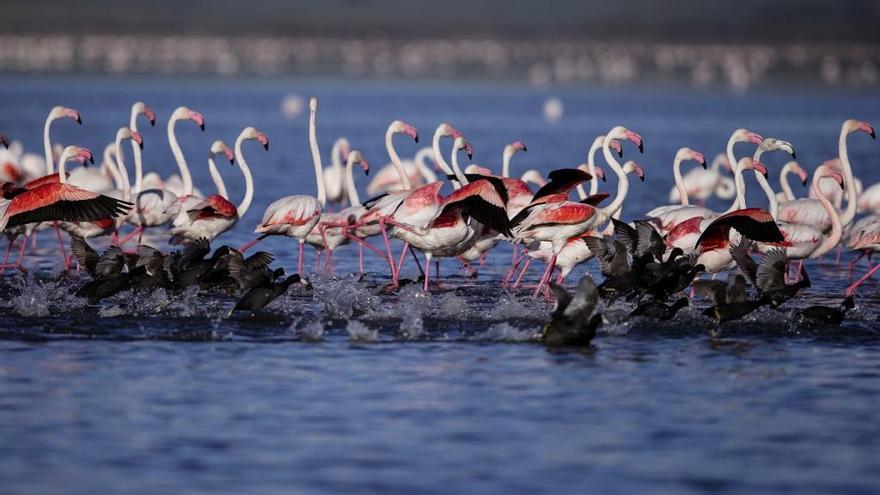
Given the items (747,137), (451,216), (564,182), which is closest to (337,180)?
(747,137)

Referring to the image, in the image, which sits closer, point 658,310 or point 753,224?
point 658,310

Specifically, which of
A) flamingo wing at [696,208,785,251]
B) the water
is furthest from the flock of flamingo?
the water

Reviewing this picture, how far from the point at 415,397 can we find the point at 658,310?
275 cm

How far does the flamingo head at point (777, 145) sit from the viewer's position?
42.1 ft

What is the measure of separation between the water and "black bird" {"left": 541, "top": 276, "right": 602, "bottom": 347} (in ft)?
0.47

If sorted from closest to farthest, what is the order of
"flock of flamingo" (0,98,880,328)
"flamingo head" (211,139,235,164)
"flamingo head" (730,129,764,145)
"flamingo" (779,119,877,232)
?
"flock of flamingo" (0,98,880,328) → "flamingo head" (730,129,764,145) → "flamingo" (779,119,877,232) → "flamingo head" (211,139,235,164)

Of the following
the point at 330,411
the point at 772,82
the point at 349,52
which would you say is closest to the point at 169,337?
the point at 330,411

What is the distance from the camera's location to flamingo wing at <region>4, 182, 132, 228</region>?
12172mm

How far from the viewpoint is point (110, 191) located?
47.0 ft

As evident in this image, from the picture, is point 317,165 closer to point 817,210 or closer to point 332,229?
point 332,229

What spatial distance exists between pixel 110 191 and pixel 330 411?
264 inches

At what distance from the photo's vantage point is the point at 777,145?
13.0 metres

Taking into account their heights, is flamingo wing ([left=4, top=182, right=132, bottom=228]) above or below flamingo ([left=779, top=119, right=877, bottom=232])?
above

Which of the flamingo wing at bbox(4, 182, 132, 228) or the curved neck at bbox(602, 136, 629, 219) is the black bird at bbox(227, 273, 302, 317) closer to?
the flamingo wing at bbox(4, 182, 132, 228)
